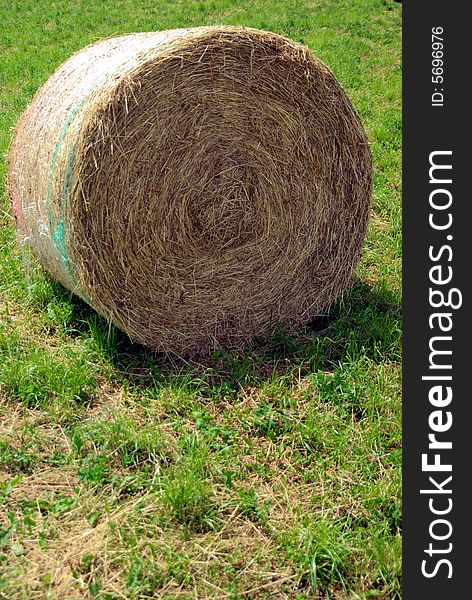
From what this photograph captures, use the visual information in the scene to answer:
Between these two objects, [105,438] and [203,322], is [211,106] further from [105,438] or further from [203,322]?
[105,438]

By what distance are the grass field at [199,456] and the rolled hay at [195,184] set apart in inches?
11.1

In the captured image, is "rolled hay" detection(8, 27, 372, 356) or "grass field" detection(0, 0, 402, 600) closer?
"grass field" detection(0, 0, 402, 600)

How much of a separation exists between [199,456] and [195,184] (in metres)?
1.62

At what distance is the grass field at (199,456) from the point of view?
2980 millimetres

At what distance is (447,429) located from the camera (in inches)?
127

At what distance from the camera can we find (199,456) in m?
3.55

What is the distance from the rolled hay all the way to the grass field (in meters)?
0.28

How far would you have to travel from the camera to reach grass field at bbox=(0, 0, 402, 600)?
298cm

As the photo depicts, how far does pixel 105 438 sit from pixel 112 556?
75 cm

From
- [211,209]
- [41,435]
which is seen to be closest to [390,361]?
[211,209]

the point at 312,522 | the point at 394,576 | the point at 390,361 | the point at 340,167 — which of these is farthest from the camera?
the point at 340,167

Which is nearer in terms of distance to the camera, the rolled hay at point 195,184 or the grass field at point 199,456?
the grass field at point 199,456

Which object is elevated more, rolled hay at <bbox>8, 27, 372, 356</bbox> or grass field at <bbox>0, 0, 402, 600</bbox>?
rolled hay at <bbox>8, 27, 372, 356</bbox>

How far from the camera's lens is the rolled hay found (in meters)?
4.03
